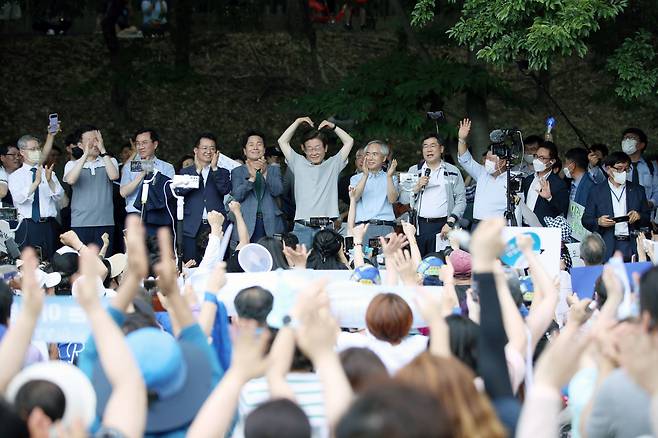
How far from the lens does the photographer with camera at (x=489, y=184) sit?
11375 mm

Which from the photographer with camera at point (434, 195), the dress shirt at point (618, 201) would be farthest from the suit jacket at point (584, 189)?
the photographer with camera at point (434, 195)

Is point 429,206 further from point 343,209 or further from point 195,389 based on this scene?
point 195,389

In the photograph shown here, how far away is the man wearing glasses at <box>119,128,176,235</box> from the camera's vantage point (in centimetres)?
1124

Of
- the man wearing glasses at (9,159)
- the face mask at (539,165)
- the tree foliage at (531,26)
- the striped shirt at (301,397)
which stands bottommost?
the striped shirt at (301,397)

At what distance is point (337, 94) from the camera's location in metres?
12.8

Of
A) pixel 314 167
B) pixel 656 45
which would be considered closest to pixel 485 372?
pixel 314 167

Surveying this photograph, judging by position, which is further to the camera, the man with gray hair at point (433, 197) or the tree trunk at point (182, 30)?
the tree trunk at point (182, 30)

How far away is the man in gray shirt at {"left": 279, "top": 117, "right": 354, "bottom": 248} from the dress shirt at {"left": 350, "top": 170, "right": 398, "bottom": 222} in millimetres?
245

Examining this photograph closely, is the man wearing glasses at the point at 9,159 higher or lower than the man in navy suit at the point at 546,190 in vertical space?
higher

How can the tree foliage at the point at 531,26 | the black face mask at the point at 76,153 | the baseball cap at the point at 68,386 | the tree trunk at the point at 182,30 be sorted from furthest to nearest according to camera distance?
the tree trunk at the point at 182,30 → the black face mask at the point at 76,153 → the tree foliage at the point at 531,26 → the baseball cap at the point at 68,386

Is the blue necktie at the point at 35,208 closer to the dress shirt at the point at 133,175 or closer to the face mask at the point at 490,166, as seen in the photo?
the dress shirt at the point at 133,175

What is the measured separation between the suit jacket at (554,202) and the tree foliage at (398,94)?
1522mm

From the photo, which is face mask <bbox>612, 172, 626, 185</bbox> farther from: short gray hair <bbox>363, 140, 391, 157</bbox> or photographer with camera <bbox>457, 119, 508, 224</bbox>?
short gray hair <bbox>363, 140, 391, 157</bbox>

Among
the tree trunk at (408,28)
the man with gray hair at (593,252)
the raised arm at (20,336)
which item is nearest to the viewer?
the raised arm at (20,336)
